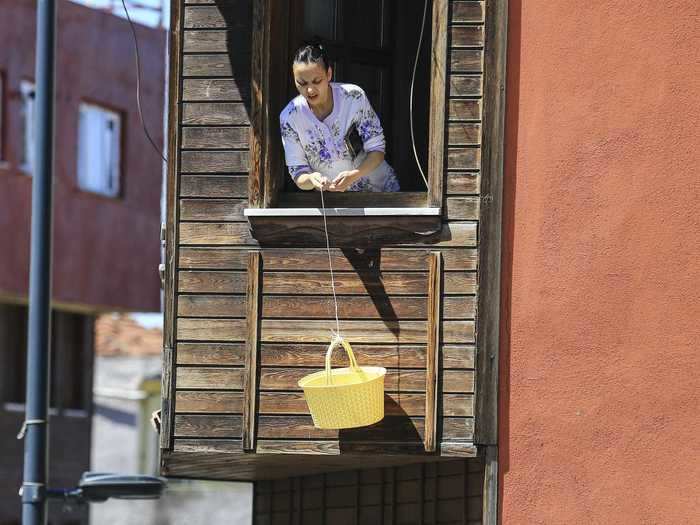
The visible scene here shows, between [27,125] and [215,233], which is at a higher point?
[27,125]

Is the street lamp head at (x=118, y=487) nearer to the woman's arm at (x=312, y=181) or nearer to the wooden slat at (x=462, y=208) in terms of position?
the woman's arm at (x=312, y=181)

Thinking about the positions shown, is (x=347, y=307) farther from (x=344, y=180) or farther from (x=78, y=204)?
(x=78, y=204)

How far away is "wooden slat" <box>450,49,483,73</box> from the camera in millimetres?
12750

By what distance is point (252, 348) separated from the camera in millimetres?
12734

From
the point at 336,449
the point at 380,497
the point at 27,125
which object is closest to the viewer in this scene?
the point at 336,449

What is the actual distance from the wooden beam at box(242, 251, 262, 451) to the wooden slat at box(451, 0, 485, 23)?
5.90 feet

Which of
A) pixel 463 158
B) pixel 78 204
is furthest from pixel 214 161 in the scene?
pixel 78 204

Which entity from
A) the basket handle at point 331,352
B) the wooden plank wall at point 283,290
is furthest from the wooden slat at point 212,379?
the basket handle at point 331,352

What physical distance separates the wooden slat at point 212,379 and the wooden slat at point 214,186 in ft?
3.37

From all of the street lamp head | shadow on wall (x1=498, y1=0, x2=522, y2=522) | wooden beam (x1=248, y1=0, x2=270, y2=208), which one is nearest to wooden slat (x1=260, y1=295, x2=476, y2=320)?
shadow on wall (x1=498, y1=0, x2=522, y2=522)

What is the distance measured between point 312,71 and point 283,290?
1297 millimetres

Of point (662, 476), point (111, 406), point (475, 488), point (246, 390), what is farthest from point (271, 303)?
point (111, 406)

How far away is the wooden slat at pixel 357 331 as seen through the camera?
41.2 feet

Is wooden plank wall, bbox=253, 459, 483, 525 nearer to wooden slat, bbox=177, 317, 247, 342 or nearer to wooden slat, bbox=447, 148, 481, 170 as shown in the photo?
wooden slat, bbox=177, 317, 247, 342
